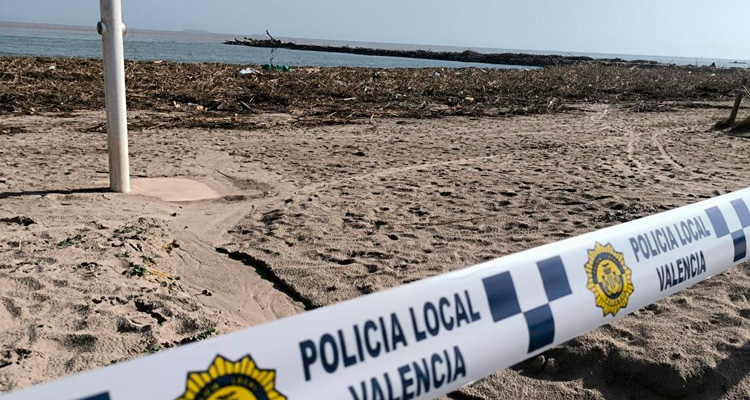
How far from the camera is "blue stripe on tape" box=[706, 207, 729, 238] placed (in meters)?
3.29

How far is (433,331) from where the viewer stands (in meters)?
2.09

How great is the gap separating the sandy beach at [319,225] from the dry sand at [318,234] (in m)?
Result: 0.02

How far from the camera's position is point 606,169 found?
8641mm

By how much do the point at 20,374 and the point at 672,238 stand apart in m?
3.46

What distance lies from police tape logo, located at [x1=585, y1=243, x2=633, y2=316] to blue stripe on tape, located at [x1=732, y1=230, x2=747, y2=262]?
41.9 inches

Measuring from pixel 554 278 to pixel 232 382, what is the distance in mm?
1437

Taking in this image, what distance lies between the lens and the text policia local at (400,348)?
1.84 metres

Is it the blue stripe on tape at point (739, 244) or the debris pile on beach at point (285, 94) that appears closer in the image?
the blue stripe on tape at point (739, 244)

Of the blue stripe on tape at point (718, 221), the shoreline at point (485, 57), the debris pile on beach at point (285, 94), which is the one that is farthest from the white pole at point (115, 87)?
the shoreline at point (485, 57)

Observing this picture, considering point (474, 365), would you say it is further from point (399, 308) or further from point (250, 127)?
point (250, 127)

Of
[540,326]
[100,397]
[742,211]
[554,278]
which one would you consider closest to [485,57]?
[742,211]

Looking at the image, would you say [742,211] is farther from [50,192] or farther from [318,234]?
[50,192]

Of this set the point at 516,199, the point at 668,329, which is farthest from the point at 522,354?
the point at 516,199

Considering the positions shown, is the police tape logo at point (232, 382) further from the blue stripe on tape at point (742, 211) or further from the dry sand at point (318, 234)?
the blue stripe on tape at point (742, 211)
